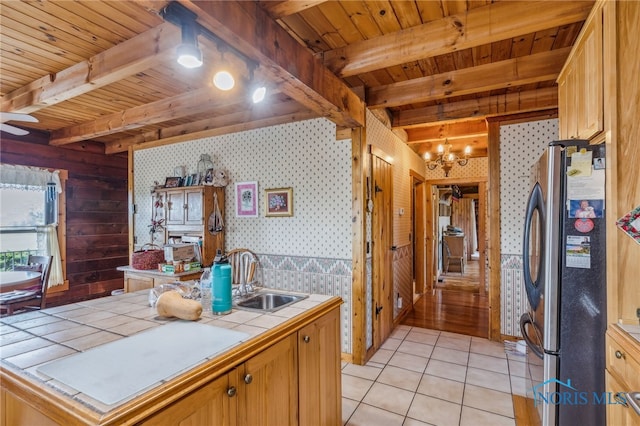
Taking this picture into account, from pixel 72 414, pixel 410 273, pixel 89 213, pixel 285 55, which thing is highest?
pixel 285 55

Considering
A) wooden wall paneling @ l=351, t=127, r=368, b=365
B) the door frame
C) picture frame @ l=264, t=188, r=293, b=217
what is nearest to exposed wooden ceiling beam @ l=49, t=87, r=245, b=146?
picture frame @ l=264, t=188, r=293, b=217

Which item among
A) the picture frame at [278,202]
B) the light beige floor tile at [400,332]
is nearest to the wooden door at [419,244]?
the light beige floor tile at [400,332]

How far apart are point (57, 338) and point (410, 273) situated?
4221 millimetres

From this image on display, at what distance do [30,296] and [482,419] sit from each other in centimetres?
411

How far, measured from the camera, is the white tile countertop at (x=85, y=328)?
101 cm

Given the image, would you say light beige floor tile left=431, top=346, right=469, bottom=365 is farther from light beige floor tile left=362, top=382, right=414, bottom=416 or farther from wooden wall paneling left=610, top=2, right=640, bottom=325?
wooden wall paneling left=610, top=2, right=640, bottom=325

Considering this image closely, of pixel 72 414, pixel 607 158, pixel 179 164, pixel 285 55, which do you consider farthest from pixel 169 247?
pixel 607 158

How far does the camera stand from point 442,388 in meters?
2.52

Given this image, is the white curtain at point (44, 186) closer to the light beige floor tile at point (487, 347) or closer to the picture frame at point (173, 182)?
the picture frame at point (173, 182)

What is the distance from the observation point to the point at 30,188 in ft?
13.2

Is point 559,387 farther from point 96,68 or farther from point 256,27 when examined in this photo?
point 96,68

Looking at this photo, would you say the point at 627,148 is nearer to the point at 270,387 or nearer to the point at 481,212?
the point at 270,387

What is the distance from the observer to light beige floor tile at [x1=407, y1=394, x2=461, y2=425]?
6.96ft

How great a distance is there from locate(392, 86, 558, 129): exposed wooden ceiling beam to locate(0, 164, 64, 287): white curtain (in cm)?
465
